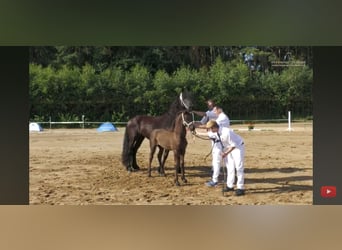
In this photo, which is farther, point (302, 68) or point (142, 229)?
point (302, 68)

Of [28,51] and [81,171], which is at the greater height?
[28,51]

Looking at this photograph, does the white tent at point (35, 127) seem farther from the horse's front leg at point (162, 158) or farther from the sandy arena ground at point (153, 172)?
the horse's front leg at point (162, 158)

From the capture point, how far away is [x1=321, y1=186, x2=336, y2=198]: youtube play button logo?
8.77 meters

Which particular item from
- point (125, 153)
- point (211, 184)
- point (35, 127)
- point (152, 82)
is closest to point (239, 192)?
point (211, 184)

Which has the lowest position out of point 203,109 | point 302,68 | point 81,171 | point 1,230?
point 1,230

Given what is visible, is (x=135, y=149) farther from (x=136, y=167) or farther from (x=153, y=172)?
(x=153, y=172)

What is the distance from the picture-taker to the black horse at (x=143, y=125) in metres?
9.38

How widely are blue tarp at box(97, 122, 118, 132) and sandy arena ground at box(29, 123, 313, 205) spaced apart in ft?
0.25

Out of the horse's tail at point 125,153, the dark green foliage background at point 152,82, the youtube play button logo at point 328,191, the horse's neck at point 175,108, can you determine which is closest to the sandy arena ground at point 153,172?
the horse's tail at point 125,153

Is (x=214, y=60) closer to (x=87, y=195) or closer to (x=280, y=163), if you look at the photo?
(x=280, y=163)
